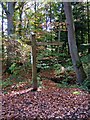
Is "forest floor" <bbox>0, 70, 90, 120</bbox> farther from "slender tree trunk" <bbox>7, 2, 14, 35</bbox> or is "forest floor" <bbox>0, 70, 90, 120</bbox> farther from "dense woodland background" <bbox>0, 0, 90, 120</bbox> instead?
"slender tree trunk" <bbox>7, 2, 14, 35</bbox>

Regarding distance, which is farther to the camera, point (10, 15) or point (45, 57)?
point (10, 15)

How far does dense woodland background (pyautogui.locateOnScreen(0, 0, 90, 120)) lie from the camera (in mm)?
4430

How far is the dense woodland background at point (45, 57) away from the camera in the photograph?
4.43 metres

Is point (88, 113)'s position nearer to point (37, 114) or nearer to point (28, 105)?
point (37, 114)

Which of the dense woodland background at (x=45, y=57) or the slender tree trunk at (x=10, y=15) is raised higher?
the slender tree trunk at (x=10, y=15)

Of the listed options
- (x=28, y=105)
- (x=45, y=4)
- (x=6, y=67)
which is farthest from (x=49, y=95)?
(x=45, y=4)

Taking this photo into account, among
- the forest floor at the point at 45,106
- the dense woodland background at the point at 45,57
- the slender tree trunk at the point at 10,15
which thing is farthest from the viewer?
the slender tree trunk at the point at 10,15

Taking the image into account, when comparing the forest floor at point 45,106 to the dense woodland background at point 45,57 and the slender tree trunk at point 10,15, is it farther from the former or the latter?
the slender tree trunk at point 10,15

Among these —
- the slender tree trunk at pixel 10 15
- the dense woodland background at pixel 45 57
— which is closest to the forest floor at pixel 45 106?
the dense woodland background at pixel 45 57

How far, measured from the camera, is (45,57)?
8867mm

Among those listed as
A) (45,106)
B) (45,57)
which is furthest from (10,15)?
(45,106)

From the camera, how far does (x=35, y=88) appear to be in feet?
16.0

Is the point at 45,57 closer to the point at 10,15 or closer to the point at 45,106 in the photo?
the point at 10,15

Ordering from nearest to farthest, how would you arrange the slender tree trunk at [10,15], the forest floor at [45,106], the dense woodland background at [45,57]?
the forest floor at [45,106], the dense woodland background at [45,57], the slender tree trunk at [10,15]
